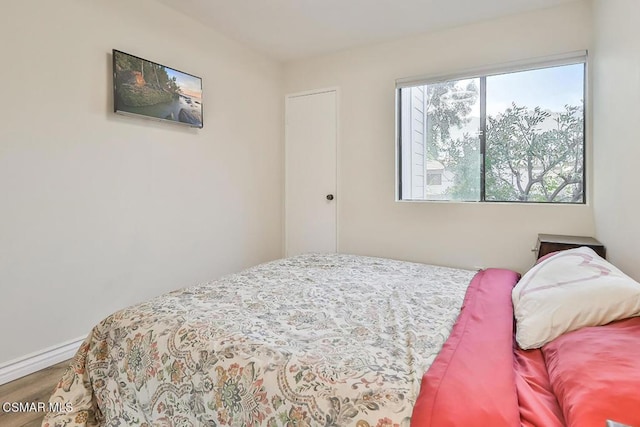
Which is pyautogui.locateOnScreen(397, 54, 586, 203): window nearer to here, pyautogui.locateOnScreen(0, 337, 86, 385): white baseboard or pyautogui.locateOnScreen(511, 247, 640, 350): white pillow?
pyautogui.locateOnScreen(511, 247, 640, 350): white pillow

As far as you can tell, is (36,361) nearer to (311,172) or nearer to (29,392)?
(29,392)


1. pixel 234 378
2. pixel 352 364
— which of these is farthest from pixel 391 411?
pixel 234 378

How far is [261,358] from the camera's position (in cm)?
108

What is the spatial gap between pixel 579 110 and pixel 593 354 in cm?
244

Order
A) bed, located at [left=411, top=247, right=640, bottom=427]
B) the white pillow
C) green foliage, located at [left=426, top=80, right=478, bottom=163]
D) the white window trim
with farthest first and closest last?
green foliage, located at [left=426, top=80, right=478, bottom=163] < the white window trim < the white pillow < bed, located at [left=411, top=247, right=640, bottom=427]

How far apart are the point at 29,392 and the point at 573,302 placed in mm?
2577

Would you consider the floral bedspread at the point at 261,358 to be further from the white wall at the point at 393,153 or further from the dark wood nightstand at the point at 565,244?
the white wall at the point at 393,153

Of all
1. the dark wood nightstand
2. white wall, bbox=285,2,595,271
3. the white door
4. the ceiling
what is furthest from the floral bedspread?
the ceiling

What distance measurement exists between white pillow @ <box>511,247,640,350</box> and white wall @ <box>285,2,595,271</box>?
4.99 feet

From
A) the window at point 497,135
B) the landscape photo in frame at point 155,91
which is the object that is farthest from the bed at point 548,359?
the landscape photo in frame at point 155,91

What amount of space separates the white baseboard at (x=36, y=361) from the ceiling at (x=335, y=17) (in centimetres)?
253

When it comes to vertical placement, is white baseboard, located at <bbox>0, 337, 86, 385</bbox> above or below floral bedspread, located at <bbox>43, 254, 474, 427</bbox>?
below

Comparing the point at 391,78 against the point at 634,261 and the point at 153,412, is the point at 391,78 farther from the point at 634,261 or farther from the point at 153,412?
the point at 153,412

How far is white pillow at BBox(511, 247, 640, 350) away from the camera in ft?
3.66
